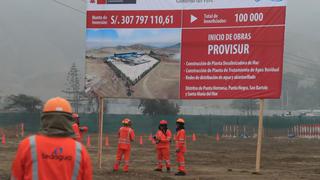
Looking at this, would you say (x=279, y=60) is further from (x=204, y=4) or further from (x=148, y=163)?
(x=148, y=163)

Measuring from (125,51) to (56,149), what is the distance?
42.5 feet

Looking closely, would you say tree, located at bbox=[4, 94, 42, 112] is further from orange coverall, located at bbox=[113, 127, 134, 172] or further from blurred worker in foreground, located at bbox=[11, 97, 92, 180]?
blurred worker in foreground, located at bbox=[11, 97, 92, 180]

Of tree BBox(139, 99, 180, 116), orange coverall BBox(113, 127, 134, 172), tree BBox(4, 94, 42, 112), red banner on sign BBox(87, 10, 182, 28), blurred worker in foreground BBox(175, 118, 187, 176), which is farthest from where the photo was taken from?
tree BBox(139, 99, 180, 116)

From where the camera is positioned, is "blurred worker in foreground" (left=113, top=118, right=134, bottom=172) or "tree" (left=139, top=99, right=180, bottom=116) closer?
"blurred worker in foreground" (left=113, top=118, right=134, bottom=172)

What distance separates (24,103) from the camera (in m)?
84.1

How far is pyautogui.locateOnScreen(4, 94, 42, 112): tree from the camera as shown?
3255 inches

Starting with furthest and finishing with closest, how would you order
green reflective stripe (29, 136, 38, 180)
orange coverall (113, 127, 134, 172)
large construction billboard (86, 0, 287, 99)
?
orange coverall (113, 127, 134, 172)
large construction billboard (86, 0, 287, 99)
green reflective stripe (29, 136, 38, 180)

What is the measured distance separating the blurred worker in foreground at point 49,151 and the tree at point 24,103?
78.0m

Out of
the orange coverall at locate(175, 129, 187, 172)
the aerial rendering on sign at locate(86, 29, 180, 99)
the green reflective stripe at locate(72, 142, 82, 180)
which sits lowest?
the orange coverall at locate(175, 129, 187, 172)

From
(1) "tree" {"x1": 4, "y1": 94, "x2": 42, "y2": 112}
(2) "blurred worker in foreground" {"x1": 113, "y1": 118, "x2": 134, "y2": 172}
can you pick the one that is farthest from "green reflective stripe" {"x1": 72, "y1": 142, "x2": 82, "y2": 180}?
(1) "tree" {"x1": 4, "y1": 94, "x2": 42, "y2": 112}

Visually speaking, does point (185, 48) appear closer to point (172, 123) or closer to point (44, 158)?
point (44, 158)

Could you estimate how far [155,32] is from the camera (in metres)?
16.6

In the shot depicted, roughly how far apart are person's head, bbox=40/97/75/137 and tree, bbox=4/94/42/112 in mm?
77979

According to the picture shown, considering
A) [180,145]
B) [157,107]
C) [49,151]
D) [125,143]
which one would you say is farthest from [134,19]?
[157,107]
